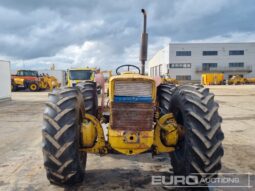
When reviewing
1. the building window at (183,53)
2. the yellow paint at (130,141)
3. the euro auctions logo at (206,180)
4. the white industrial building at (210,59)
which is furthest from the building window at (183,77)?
the yellow paint at (130,141)

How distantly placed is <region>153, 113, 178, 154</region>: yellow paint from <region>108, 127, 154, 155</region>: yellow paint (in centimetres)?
33

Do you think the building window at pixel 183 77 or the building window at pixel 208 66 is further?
the building window at pixel 208 66

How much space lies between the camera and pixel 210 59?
7294 centimetres

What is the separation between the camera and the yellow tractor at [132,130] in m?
4.47

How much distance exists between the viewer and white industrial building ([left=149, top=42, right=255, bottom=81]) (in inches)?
2837

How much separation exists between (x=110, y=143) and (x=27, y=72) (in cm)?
3481

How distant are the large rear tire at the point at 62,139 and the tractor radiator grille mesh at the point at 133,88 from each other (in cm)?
68

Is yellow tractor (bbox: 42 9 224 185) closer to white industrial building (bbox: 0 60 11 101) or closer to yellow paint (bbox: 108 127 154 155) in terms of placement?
yellow paint (bbox: 108 127 154 155)

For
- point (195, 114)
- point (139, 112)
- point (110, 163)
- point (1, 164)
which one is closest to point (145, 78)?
point (139, 112)

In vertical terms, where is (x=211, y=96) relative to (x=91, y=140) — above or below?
above

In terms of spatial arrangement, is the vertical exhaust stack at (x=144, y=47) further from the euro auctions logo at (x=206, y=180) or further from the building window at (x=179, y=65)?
the building window at (x=179, y=65)

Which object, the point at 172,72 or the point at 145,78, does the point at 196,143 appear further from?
the point at 172,72

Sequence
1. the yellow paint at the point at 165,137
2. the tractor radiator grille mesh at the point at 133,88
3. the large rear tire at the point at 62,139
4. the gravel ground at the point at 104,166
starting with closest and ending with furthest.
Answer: the large rear tire at the point at 62,139 < the tractor radiator grille mesh at the point at 133,88 < the yellow paint at the point at 165,137 < the gravel ground at the point at 104,166

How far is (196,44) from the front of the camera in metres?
72.9
